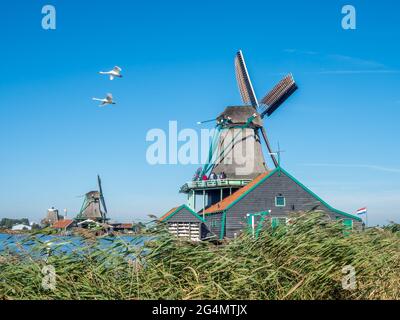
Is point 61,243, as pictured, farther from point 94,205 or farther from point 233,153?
point 94,205

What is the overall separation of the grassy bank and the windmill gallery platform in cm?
2090

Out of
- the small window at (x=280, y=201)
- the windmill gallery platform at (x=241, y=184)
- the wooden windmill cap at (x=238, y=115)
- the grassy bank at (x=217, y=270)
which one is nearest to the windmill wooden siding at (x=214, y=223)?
the windmill gallery platform at (x=241, y=184)

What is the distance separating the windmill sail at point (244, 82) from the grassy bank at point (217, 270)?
3516cm

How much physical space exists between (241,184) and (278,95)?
9420mm

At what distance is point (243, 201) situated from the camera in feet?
107

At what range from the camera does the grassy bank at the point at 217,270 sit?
7.52 meters

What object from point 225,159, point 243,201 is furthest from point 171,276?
point 225,159

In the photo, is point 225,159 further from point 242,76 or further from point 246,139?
point 242,76

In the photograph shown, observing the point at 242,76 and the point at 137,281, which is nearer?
the point at 137,281

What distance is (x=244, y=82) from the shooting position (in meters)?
46.0

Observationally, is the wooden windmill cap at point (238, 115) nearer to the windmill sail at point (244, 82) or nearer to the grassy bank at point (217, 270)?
the windmill sail at point (244, 82)

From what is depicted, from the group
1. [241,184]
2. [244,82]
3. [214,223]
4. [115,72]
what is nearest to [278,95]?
[244,82]
